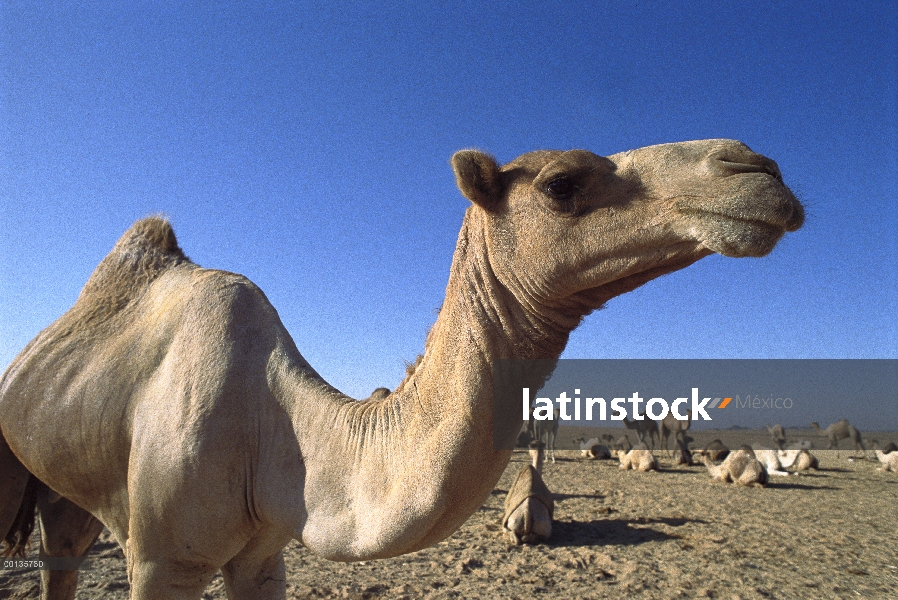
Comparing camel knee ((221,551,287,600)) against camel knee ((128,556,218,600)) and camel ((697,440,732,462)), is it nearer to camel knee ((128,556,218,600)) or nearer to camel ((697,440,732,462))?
camel knee ((128,556,218,600))

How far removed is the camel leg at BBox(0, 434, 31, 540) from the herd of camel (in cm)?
453

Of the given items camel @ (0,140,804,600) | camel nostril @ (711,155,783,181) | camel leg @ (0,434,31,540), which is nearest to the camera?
camel nostril @ (711,155,783,181)

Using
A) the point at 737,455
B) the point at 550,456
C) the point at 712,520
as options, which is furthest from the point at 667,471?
the point at 712,520

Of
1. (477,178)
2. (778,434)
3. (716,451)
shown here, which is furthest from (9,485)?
(778,434)

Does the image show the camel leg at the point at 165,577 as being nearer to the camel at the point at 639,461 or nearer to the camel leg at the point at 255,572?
the camel leg at the point at 255,572

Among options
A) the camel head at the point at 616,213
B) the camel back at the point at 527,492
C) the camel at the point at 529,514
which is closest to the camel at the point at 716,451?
the camel back at the point at 527,492

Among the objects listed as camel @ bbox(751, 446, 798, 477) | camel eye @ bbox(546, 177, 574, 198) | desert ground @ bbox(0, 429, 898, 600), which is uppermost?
camel eye @ bbox(546, 177, 574, 198)

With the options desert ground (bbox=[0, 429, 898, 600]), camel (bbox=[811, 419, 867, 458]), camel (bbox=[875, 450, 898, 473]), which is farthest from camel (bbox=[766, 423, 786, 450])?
desert ground (bbox=[0, 429, 898, 600])

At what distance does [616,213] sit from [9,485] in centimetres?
430

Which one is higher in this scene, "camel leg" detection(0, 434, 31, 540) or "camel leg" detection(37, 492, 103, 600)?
"camel leg" detection(0, 434, 31, 540)

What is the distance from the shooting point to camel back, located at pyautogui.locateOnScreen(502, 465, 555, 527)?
8.22 meters

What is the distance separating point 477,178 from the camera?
2322 millimetres

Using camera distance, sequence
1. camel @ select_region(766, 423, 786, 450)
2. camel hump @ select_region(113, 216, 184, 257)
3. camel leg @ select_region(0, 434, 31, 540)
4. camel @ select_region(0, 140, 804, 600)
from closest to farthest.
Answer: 1. camel @ select_region(0, 140, 804, 600)
2. camel leg @ select_region(0, 434, 31, 540)
3. camel hump @ select_region(113, 216, 184, 257)
4. camel @ select_region(766, 423, 786, 450)

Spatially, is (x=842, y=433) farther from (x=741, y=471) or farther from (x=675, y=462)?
(x=741, y=471)
